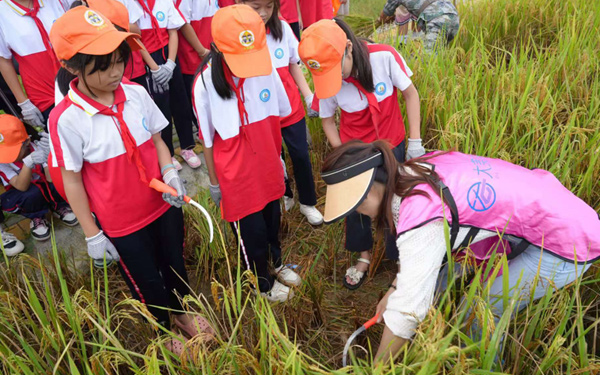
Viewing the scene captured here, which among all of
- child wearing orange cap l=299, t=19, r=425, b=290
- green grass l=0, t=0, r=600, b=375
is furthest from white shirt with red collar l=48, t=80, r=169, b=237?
child wearing orange cap l=299, t=19, r=425, b=290

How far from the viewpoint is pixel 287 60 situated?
7.97 feet

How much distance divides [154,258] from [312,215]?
114 cm

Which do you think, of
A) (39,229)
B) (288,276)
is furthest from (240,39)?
(39,229)

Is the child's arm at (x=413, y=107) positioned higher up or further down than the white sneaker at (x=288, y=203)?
higher up

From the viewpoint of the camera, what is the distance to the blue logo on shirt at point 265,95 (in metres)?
1.99

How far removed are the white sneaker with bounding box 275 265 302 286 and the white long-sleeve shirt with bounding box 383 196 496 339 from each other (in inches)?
45.2

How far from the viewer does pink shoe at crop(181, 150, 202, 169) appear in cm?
320

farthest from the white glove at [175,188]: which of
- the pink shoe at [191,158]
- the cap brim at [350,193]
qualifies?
the pink shoe at [191,158]

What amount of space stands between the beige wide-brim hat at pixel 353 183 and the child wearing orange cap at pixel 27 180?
188cm

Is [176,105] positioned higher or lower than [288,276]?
higher

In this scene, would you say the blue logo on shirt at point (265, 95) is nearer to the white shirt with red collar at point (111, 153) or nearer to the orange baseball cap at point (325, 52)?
the orange baseball cap at point (325, 52)

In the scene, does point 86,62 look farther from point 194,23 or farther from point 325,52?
point 194,23

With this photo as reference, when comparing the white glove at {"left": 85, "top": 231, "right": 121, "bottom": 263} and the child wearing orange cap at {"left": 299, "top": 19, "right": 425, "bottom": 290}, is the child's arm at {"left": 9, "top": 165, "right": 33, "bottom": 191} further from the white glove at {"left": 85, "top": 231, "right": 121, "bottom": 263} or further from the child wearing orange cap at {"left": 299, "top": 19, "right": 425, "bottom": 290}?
the child wearing orange cap at {"left": 299, "top": 19, "right": 425, "bottom": 290}

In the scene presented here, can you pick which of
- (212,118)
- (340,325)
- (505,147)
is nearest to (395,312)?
(340,325)
